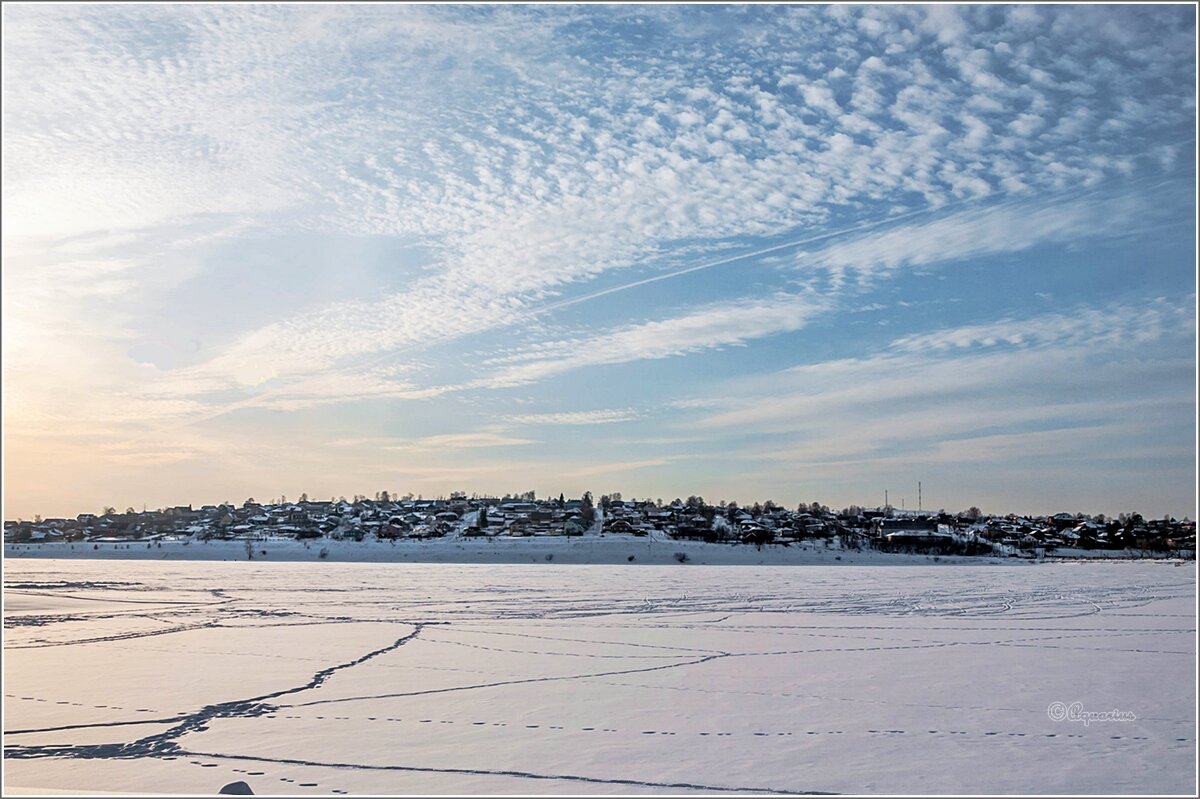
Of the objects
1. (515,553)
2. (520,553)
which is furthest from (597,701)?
(515,553)

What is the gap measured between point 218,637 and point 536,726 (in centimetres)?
963

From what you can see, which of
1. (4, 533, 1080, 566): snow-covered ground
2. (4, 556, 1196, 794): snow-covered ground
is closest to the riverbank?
(4, 533, 1080, 566): snow-covered ground

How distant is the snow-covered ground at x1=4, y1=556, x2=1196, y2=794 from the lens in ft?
27.2

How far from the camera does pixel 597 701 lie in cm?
1123

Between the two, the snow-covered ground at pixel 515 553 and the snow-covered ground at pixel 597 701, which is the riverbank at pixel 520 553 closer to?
the snow-covered ground at pixel 515 553

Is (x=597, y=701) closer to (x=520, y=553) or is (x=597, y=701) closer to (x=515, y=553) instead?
(x=520, y=553)

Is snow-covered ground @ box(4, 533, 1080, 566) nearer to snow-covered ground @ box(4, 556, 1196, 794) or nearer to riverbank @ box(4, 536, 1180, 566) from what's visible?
riverbank @ box(4, 536, 1180, 566)

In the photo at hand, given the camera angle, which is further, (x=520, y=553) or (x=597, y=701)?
(x=520, y=553)

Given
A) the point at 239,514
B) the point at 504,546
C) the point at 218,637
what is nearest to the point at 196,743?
the point at 218,637

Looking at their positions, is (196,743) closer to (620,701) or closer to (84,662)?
(620,701)

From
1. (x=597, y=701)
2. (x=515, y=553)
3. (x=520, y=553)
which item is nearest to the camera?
(x=597, y=701)

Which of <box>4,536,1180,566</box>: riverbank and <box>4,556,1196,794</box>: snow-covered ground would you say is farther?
<box>4,536,1180,566</box>: riverbank

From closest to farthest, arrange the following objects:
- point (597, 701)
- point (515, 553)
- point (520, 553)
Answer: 1. point (597, 701)
2. point (520, 553)
3. point (515, 553)

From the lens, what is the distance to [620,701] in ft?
36.9
